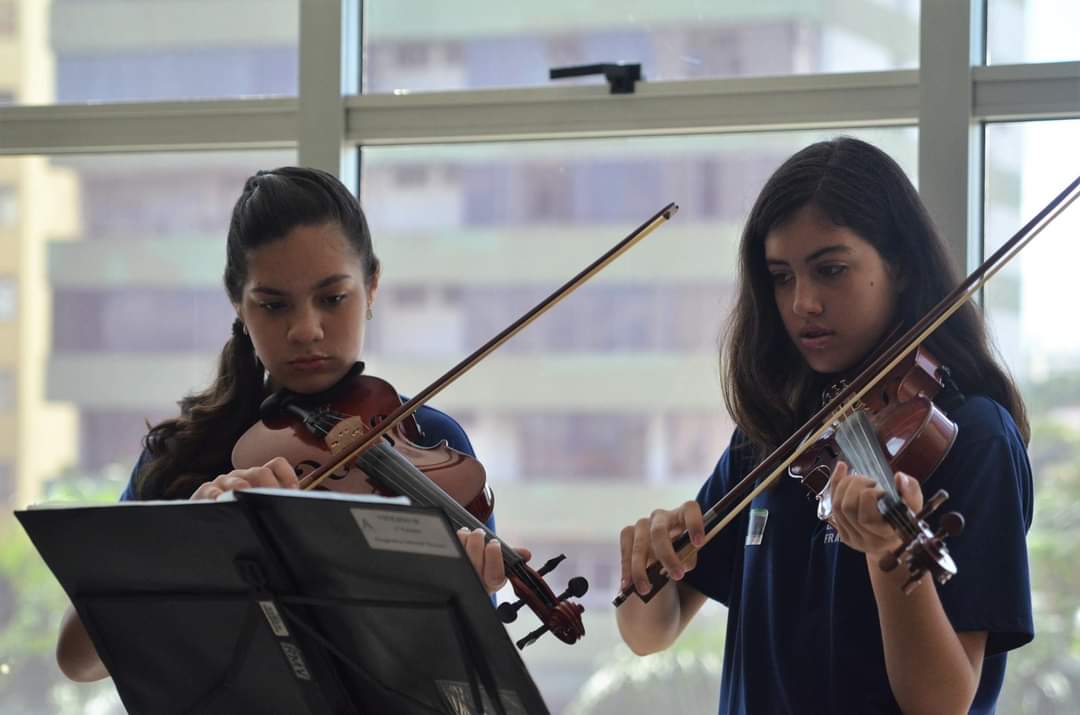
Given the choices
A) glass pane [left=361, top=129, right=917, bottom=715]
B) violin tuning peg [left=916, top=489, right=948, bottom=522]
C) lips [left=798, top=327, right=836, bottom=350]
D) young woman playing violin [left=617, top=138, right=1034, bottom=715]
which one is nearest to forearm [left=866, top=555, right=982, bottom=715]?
young woman playing violin [left=617, top=138, right=1034, bottom=715]

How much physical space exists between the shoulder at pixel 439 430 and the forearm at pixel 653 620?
0.30 m

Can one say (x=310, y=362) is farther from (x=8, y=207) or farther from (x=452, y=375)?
(x=8, y=207)

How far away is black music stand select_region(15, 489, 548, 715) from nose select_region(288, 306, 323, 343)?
443mm

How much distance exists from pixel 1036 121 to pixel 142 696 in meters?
1.52

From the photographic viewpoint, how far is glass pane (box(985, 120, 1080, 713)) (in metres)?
2.11

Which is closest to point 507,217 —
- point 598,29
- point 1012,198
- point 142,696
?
point 598,29

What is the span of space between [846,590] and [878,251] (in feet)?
1.37

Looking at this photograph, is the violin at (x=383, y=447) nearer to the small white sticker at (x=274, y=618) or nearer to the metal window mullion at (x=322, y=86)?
the small white sticker at (x=274, y=618)

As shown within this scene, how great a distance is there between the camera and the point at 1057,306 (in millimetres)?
2125

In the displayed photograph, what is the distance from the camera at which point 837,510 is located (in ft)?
4.61

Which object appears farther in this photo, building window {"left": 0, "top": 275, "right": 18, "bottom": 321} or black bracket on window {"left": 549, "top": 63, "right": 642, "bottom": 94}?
building window {"left": 0, "top": 275, "right": 18, "bottom": 321}

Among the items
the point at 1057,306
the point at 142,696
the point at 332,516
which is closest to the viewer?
the point at 332,516

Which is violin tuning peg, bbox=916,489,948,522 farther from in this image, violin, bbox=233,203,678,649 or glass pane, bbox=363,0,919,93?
glass pane, bbox=363,0,919,93

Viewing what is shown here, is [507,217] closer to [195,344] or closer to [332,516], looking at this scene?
[195,344]
